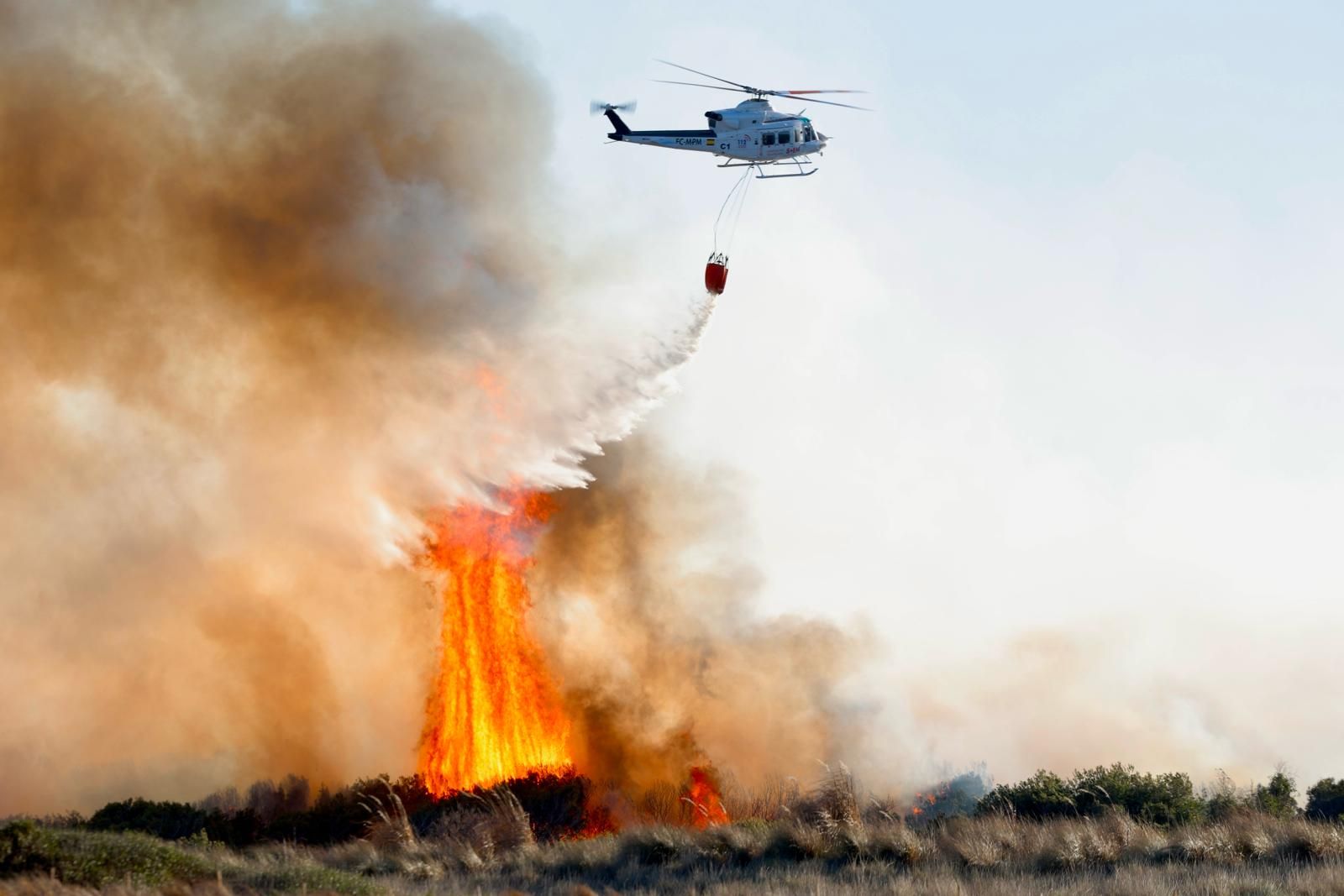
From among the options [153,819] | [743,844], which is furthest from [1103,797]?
[153,819]

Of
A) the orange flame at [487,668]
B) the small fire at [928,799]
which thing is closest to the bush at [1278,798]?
the small fire at [928,799]

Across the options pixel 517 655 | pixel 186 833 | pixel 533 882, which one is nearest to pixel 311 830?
pixel 186 833

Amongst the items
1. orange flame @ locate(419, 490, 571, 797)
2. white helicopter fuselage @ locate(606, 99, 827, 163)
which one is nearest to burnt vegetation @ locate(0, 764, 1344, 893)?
orange flame @ locate(419, 490, 571, 797)

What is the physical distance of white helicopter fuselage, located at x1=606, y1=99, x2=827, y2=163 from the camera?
5284 centimetres

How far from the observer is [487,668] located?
183ft

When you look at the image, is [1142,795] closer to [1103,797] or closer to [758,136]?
[1103,797]

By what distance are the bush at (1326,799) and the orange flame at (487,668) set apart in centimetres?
2877

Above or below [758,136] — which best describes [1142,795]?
below

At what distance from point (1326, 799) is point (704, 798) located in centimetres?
2553

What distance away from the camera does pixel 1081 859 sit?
30.6 meters

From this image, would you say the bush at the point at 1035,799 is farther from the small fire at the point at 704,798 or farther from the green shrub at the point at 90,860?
the green shrub at the point at 90,860

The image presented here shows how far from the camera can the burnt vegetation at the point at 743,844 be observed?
2805 centimetres

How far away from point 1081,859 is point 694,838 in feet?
35.6

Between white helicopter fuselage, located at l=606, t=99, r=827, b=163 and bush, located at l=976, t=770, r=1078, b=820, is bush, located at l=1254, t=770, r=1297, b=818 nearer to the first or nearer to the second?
bush, located at l=976, t=770, r=1078, b=820
